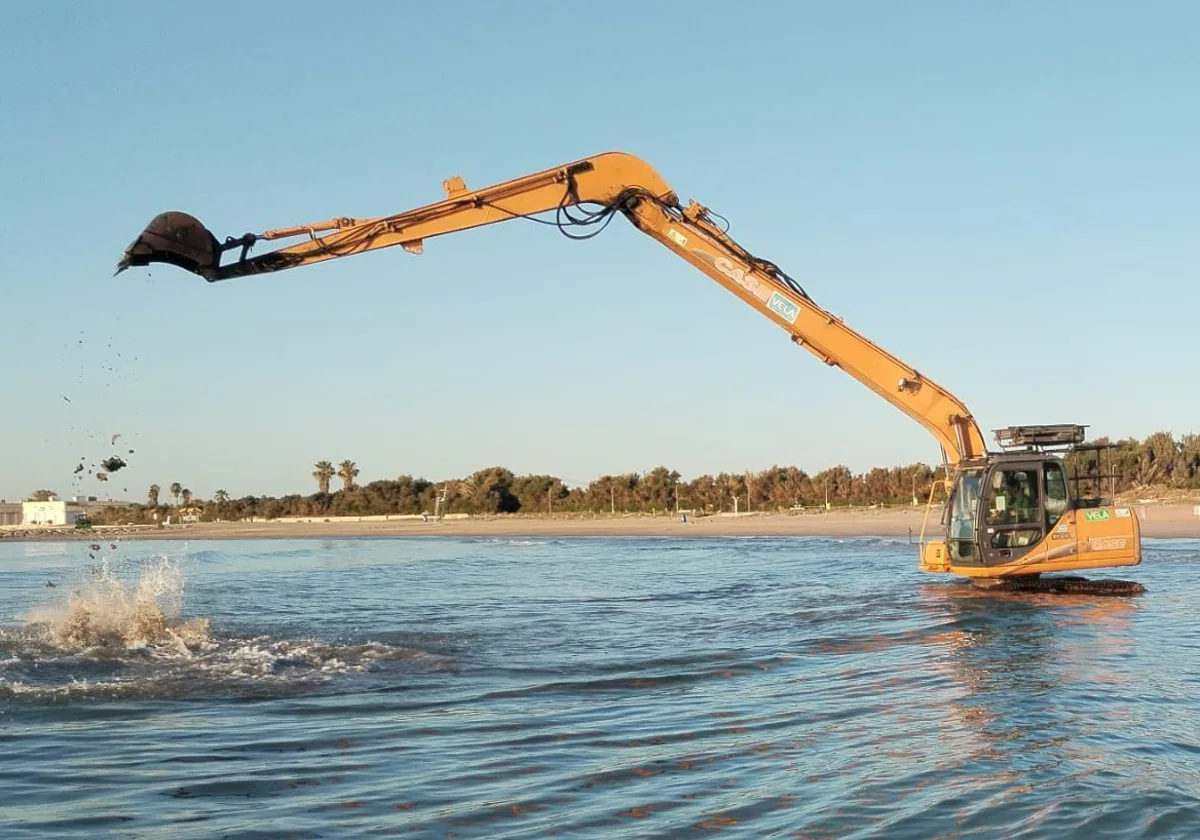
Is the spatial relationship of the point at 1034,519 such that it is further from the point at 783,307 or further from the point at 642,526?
the point at 642,526

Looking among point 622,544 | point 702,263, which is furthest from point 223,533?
point 702,263

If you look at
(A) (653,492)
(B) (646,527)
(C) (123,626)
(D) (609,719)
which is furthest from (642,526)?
(D) (609,719)

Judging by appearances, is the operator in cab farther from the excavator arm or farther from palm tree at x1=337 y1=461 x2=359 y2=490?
palm tree at x1=337 y1=461 x2=359 y2=490

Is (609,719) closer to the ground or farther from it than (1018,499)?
closer to the ground

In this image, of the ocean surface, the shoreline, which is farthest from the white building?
the ocean surface

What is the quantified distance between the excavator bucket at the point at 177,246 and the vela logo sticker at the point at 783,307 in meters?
8.93

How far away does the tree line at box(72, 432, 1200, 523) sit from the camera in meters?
61.3

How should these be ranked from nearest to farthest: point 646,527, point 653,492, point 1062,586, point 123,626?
point 123,626, point 1062,586, point 646,527, point 653,492

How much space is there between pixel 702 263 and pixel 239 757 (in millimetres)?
12619

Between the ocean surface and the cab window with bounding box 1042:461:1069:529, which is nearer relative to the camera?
the ocean surface

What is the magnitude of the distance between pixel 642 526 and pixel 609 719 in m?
58.5

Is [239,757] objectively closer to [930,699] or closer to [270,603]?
[930,699]

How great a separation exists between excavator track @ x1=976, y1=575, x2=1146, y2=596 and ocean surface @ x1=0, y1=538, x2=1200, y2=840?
2.19 feet

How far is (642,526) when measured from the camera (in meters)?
68.5
